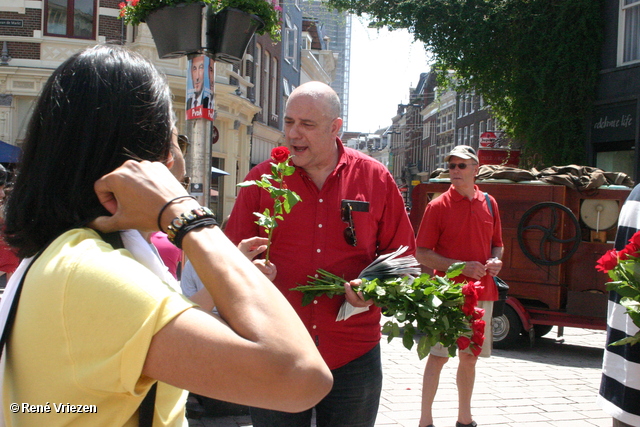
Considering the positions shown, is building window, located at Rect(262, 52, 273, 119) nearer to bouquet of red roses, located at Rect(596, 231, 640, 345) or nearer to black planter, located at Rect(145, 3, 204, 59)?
black planter, located at Rect(145, 3, 204, 59)

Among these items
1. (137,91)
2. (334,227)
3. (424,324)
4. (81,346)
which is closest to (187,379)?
(81,346)

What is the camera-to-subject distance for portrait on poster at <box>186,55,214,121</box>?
5.91 m

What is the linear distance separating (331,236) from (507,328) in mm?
5306

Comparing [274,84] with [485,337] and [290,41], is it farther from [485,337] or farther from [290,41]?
[485,337]

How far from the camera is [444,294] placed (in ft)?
8.00

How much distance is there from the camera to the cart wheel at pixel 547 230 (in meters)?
6.86

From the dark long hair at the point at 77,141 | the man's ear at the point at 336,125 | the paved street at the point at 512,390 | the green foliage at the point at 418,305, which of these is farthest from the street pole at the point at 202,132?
the dark long hair at the point at 77,141

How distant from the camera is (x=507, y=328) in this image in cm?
725

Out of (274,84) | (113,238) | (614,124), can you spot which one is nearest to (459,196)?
(113,238)

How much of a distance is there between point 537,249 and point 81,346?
22.6 feet

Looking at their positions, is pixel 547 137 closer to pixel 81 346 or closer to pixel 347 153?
pixel 347 153

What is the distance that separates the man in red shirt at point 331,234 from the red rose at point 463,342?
41 centimetres

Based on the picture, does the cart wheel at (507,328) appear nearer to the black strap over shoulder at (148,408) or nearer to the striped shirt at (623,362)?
the striped shirt at (623,362)

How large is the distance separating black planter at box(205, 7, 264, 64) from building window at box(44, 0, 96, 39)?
46.1ft
